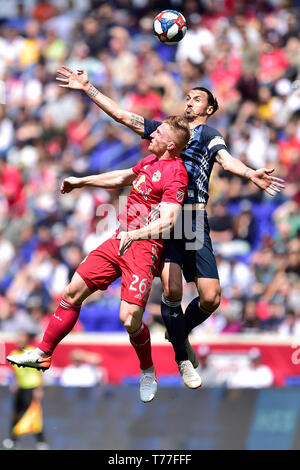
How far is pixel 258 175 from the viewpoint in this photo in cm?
829

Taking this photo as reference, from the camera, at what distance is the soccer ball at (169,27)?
29.8ft

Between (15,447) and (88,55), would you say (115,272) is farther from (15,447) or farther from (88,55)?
(88,55)

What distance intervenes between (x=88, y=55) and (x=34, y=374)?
7916 millimetres

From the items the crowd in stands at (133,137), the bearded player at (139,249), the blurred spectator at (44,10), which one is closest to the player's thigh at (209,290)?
the bearded player at (139,249)

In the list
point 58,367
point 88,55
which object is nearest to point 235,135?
point 88,55

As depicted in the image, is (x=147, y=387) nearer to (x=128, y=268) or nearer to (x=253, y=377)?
(x=128, y=268)

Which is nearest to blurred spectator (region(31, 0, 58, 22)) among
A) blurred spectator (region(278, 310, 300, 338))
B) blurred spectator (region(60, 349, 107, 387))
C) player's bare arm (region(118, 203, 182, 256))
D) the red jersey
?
blurred spectator (region(60, 349, 107, 387))

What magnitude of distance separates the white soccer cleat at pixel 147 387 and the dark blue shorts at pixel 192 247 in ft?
3.54

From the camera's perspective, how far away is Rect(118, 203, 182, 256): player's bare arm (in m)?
8.24

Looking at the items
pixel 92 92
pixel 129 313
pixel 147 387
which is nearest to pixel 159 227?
pixel 129 313

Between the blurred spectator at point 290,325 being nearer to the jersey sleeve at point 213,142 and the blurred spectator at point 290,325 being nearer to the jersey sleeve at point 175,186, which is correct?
the jersey sleeve at point 213,142

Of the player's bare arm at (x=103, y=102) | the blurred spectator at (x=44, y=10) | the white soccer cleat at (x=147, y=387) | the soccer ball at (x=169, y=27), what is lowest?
the white soccer cleat at (x=147, y=387)

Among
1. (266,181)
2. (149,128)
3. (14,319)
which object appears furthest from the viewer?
(14,319)

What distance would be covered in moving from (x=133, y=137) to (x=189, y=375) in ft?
30.2
